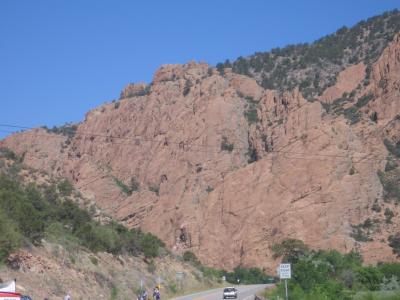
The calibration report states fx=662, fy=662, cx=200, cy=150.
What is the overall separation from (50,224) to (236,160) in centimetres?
6765

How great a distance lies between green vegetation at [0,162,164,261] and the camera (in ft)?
143

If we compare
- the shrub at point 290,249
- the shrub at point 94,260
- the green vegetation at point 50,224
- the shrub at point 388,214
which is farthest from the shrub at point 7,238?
the shrub at point 388,214

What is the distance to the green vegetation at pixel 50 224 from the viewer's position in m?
43.5

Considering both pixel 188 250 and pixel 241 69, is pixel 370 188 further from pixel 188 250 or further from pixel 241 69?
pixel 241 69

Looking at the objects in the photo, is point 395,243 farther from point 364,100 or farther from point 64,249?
point 64,249

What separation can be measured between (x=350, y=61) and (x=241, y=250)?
5804 centimetres

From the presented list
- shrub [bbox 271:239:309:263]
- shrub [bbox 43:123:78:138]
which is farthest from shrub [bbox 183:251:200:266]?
shrub [bbox 43:123:78:138]

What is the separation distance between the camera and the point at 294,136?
110 m

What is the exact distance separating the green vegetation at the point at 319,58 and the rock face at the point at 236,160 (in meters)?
7.38

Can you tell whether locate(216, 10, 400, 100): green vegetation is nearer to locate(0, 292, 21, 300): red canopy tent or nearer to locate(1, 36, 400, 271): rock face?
locate(1, 36, 400, 271): rock face

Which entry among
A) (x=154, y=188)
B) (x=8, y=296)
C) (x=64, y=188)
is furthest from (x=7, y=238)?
(x=154, y=188)

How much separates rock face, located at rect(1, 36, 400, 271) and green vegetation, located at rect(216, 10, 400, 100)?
Result: 7382 mm

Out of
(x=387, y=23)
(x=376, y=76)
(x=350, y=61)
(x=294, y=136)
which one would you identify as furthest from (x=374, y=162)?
(x=387, y=23)

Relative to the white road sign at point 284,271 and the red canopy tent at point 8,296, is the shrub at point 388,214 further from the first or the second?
the red canopy tent at point 8,296
